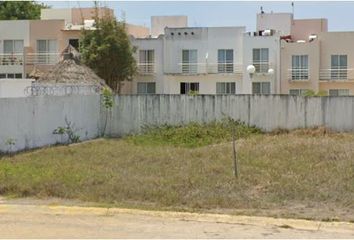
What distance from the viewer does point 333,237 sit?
924cm

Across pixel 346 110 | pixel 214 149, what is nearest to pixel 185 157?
pixel 214 149

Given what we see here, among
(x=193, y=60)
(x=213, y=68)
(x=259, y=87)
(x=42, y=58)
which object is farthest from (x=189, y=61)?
(x=42, y=58)

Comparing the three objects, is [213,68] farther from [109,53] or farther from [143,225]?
[143,225]

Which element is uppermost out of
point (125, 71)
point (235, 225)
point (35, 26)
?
point (35, 26)

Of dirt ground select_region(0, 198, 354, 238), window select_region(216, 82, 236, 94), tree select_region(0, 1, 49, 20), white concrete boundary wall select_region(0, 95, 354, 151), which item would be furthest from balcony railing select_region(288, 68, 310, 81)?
dirt ground select_region(0, 198, 354, 238)

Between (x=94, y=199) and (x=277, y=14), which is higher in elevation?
(x=277, y=14)

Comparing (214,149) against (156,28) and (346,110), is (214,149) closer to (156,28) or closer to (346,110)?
(346,110)

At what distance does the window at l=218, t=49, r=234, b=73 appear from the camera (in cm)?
4725

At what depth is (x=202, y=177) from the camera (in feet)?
46.4

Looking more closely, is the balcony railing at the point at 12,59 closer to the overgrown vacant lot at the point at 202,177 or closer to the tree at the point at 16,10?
the tree at the point at 16,10

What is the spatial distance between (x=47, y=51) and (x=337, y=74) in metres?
21.2

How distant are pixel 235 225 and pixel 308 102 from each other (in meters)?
16.7

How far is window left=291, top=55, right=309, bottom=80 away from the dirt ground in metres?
36.6

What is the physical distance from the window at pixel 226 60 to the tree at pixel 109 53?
614cm
